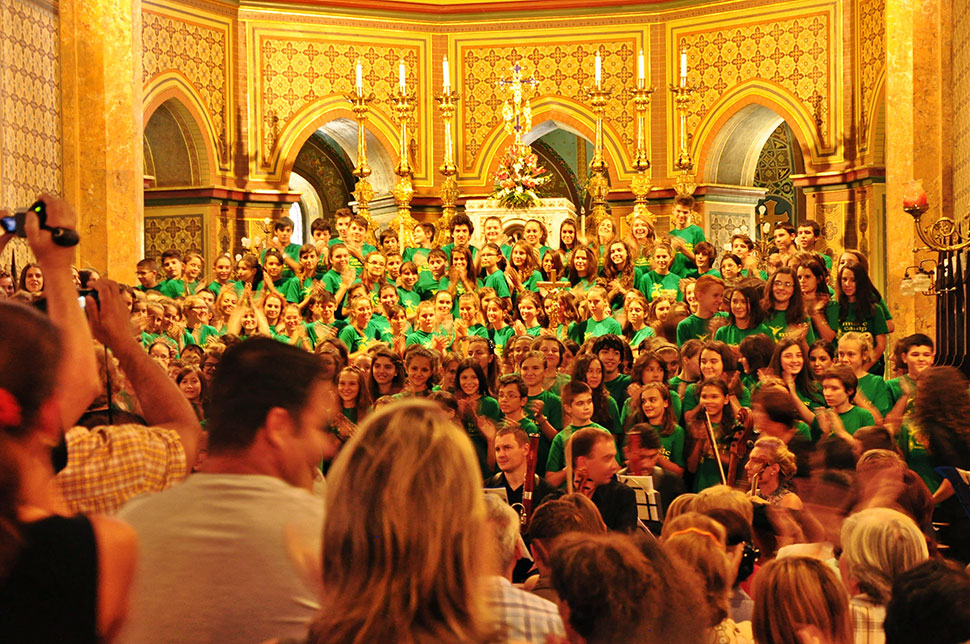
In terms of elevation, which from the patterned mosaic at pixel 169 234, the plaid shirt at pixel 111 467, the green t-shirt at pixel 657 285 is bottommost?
the plaid shirt at pixel 111 467

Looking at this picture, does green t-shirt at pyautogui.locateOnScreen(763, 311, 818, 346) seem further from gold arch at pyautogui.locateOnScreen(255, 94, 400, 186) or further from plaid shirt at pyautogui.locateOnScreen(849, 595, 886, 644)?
gold arch at pyautogui.locateOnScreen(255, 94, 400, 186)

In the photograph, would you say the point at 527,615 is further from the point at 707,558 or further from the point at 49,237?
the point at 49,237

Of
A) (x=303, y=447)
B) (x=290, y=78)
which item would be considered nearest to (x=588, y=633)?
(x=303, y=447)

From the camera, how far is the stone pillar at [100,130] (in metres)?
15.5

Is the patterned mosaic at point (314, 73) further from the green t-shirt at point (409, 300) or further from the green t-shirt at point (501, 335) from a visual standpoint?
the green t-shirt at point (501, 335)

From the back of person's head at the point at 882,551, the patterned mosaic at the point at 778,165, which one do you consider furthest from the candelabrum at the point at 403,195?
the back of person's head at the point at 882,551

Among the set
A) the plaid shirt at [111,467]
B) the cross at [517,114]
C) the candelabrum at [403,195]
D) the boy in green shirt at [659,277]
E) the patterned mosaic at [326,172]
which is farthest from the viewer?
the patterned mosaic at [326,172]

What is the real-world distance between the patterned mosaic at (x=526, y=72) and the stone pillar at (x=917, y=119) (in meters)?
8.01

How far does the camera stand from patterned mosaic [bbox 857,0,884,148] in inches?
747

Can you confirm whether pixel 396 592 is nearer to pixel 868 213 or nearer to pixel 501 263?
pixel 501 263

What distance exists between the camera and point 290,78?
2188 centimetres

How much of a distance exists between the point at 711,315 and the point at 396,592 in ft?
29.0

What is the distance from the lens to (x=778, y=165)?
2572cm

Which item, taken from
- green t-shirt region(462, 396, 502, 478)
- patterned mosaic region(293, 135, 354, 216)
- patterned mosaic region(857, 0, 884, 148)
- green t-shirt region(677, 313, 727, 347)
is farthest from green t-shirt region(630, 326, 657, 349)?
patterned mosaic region(293, 135, 354, 216)
